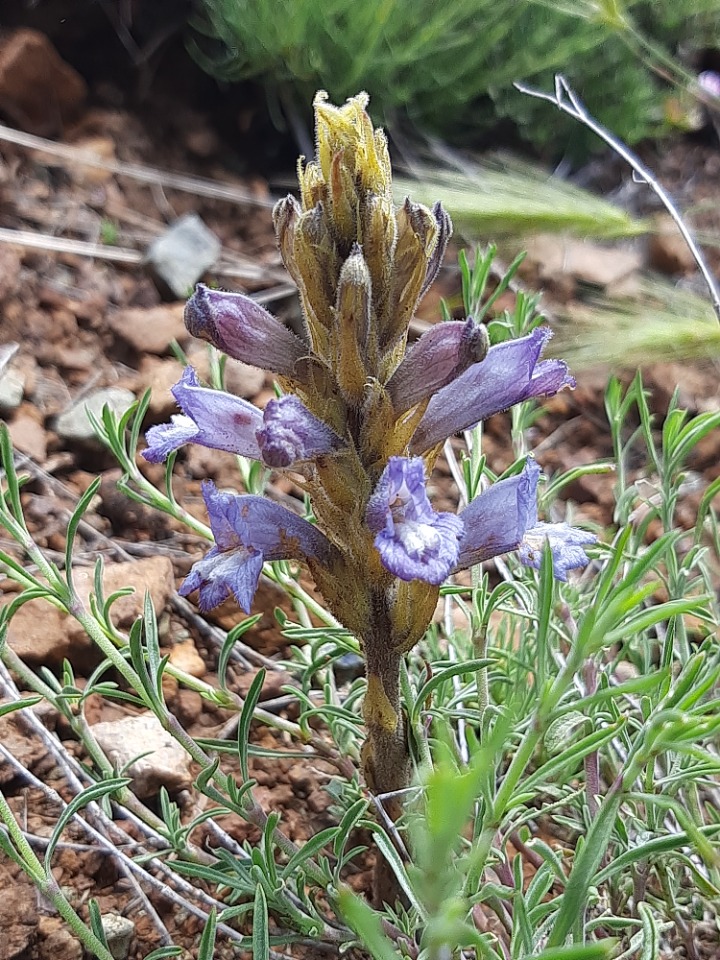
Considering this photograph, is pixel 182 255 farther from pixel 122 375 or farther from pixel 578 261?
pixel 578 261

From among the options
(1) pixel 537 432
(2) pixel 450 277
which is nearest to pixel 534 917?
(1) pixel 537 432

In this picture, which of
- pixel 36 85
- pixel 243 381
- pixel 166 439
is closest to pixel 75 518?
pixel 166 439

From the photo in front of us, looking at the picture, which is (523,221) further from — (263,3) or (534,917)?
(534,917)

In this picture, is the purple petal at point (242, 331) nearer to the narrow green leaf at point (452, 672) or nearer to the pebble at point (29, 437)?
the narrow green leaf at point (452, 672)

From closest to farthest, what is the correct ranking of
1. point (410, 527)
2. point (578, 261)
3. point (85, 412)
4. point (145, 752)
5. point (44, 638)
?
point (410, 527)
point (145, 752)
point (44, 638)
point (85, 412)
point (578, 261)

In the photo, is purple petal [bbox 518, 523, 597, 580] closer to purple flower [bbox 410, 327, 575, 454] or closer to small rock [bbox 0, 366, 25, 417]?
purple flower [bbox 410, 327, 575, 454]

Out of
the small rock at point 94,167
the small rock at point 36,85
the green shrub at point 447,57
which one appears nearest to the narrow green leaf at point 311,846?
the green shrub at point 447,57
